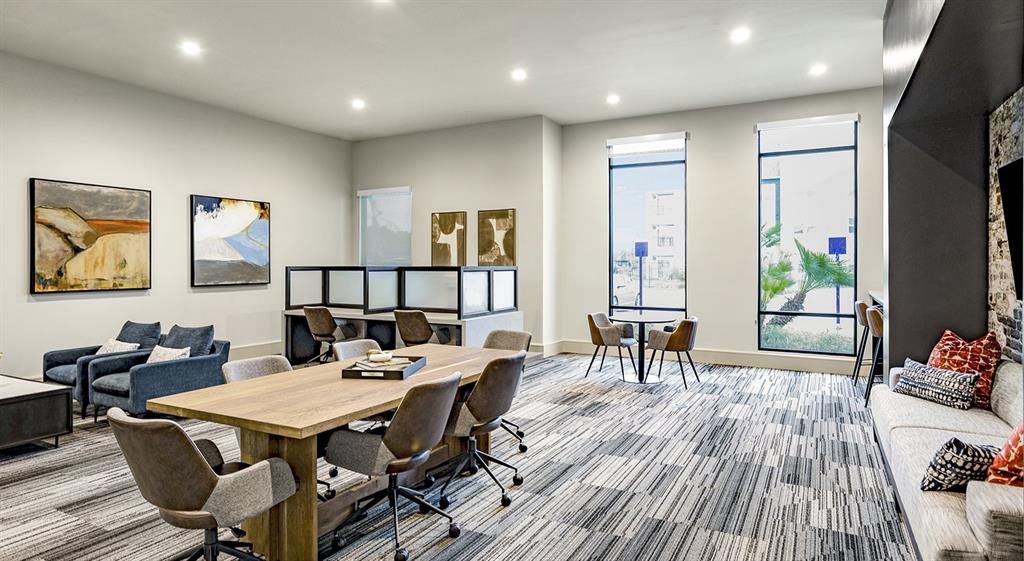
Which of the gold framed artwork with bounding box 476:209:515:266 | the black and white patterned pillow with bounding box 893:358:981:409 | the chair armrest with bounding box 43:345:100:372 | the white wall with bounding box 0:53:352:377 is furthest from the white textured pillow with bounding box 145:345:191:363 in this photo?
the black and white patterned pillow with bounding box 893:358:981:409

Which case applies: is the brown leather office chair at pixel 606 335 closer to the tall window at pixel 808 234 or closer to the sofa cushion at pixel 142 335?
the tall window at pixel 808 234

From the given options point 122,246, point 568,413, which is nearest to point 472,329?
point 568,413

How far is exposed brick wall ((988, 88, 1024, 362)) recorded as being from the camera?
11.9 ft

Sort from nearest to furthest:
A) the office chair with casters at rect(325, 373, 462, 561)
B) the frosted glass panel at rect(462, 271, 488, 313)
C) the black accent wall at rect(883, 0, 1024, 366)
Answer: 1. the office chair with casters at rect(325, 373, 462, 561)
2. the black accent wall at rect(883, 0, 1024, 366)
3. the frosted glass panel at rect(462, 271, 488, 313)

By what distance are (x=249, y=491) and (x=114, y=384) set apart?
356 cm

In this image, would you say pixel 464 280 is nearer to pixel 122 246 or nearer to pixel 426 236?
pixel 426 236

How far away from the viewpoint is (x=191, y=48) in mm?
5691

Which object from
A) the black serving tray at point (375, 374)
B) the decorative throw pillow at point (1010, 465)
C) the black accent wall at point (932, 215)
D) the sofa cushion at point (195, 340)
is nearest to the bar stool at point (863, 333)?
the black accent wall at point (932, 215)

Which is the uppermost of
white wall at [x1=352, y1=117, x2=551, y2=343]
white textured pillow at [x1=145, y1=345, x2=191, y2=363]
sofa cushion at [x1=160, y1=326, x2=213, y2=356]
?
white wall at [x1=352, y1=117, x2=551, y2=343]

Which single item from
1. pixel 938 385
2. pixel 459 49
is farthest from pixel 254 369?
pixel 938 385

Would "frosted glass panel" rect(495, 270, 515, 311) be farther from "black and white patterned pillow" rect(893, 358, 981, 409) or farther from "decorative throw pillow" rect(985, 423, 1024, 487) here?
"decorative throw pillow" rect(985, 423, 1024, 487)

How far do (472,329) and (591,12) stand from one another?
11.5ft

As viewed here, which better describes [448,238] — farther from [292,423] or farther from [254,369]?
[292,423]

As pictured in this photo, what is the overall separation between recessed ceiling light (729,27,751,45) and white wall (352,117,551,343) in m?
3.23
